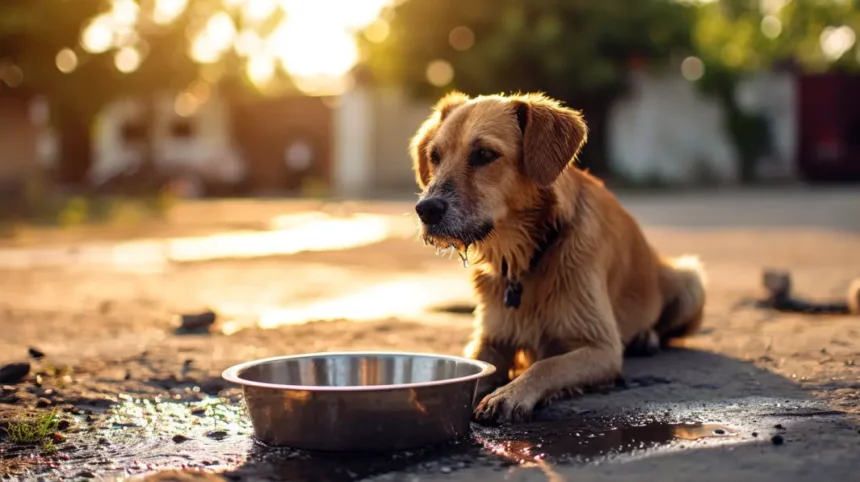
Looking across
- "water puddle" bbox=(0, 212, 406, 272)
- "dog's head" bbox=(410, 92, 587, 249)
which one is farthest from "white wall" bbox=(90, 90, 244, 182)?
"dog's head" bbox=(410, 92, 587, 249)

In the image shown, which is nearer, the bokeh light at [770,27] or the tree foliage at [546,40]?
the tree foliage at [546,40]

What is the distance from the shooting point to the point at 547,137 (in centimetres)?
476

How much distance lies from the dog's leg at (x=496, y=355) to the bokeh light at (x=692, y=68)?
29.4m

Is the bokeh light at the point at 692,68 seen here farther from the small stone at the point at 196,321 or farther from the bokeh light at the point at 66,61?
A: the small stone at the point at 196,321

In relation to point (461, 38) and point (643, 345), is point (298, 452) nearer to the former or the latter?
point (643, 345)

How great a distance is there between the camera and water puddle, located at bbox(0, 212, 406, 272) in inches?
484

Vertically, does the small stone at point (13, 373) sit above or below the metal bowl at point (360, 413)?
below

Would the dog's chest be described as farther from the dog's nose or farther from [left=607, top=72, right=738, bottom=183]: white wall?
[left=607, top=72, right=738, bottom=183]: white wall

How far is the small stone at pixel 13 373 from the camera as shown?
4.86 metres

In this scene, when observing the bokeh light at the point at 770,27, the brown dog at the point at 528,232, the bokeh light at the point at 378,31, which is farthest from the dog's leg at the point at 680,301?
the bokeh light at the point at 770,27

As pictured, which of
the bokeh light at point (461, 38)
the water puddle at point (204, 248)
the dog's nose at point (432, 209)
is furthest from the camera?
the bokeh light at point (461, 38)

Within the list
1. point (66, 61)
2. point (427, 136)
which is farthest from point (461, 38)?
point (427, 136)

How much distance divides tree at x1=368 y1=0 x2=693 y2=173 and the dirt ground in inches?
747

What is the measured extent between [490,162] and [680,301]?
1.77 meters
